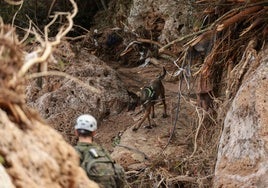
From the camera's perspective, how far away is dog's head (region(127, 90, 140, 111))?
42.2ft

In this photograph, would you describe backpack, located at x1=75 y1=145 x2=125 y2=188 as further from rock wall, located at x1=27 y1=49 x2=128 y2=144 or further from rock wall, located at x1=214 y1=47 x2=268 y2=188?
rock wall, located at x1=27 y1=49 x2=128 y2=144

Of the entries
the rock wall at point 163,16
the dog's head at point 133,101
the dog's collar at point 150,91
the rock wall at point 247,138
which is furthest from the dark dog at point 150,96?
the rock wall at point 163,16

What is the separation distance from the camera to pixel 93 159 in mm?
4418

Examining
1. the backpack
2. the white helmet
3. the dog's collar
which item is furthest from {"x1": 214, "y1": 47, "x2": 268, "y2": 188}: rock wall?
the dog's collar

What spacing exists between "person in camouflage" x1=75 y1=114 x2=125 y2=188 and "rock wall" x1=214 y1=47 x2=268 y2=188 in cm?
199

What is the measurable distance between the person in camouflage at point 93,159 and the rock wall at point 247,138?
6.53ft

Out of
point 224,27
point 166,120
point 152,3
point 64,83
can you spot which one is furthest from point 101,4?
point 224,27

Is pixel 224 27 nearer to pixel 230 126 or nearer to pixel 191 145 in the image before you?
pixel 230 126

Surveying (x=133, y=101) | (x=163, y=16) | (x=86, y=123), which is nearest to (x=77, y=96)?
(x=133, y=101)

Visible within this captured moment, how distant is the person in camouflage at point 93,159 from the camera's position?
14.4ft

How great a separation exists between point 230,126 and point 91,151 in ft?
9.16

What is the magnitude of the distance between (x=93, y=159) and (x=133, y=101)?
8.58m

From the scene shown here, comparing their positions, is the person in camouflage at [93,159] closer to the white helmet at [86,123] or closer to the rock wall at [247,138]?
the white helmet at [86,123]

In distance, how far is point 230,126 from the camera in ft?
22.3
